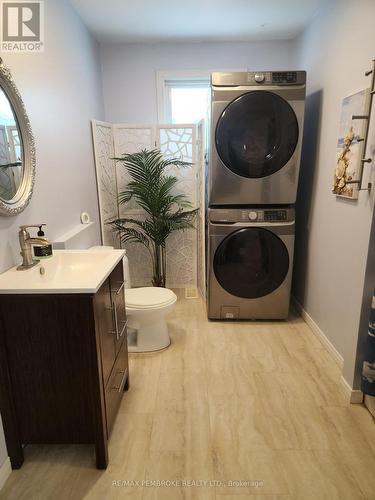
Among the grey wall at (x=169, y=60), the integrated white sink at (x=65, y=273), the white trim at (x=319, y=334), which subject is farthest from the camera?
the grey wall at (x=169, y=60)

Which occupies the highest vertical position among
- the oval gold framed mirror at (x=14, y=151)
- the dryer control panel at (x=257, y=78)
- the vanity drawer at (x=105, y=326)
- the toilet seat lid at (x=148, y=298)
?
the dryer control panel at (x=257, y=78)

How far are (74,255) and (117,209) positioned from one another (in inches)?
61.5

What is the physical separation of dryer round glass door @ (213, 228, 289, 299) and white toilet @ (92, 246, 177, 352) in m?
0.55

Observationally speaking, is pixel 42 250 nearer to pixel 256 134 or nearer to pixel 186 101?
pixel 256 134

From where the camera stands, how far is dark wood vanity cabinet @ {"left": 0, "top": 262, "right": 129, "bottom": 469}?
47.7 inches

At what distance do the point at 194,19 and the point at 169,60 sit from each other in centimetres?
59

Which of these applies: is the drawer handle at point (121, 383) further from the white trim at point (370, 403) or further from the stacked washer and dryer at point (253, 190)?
the white trim at point (370, 403)

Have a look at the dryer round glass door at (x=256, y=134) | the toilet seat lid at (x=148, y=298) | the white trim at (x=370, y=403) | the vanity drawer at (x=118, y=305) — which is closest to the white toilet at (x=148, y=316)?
the toilet seat lid at (x=148, y=298)

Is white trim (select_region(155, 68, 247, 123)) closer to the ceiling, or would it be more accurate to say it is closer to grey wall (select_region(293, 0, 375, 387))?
the ceiling

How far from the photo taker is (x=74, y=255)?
5.39 feet

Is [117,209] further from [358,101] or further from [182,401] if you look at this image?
[358,101]

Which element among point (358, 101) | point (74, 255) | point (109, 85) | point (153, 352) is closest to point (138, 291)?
point (153, 352)

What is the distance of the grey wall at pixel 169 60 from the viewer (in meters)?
2.97

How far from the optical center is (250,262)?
8.32ft
